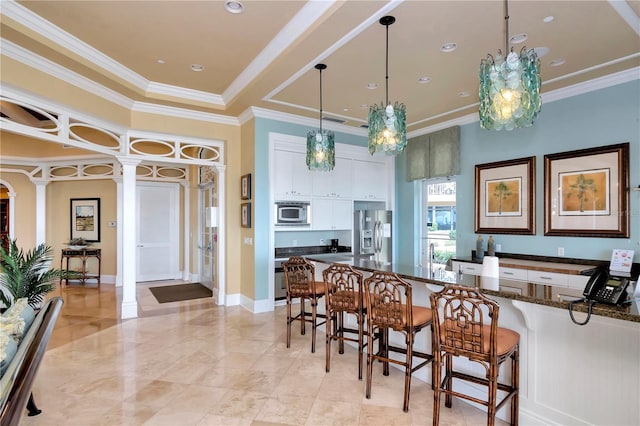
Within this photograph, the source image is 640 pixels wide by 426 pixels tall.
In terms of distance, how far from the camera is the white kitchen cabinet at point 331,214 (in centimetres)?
594

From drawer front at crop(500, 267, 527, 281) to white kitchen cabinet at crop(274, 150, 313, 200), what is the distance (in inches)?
121

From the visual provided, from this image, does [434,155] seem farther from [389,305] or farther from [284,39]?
[389,305]

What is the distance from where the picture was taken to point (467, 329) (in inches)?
86.2

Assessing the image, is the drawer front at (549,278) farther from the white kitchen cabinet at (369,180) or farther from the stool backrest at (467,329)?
the white kitchen cabinet at (369,180)

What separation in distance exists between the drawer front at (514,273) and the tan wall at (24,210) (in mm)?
9230

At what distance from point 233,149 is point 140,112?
1.43 meters

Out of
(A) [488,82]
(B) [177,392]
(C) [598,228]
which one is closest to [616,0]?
(A) [488,82]

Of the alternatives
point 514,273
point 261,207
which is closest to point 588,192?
point 514,273

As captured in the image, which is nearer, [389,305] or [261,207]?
[389,305]

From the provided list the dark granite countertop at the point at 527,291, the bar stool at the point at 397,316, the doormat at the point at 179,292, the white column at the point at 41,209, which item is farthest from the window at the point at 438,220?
the white column at the point at 41,209

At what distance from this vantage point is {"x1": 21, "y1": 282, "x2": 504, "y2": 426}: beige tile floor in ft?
8.41

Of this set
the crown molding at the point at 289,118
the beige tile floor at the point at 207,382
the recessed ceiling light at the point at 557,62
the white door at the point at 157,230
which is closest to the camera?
the beige tile floor at the point at 207,382

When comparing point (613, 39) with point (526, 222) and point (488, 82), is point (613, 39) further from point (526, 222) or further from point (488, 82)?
point (526, 222)

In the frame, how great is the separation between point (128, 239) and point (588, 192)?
240 inches
